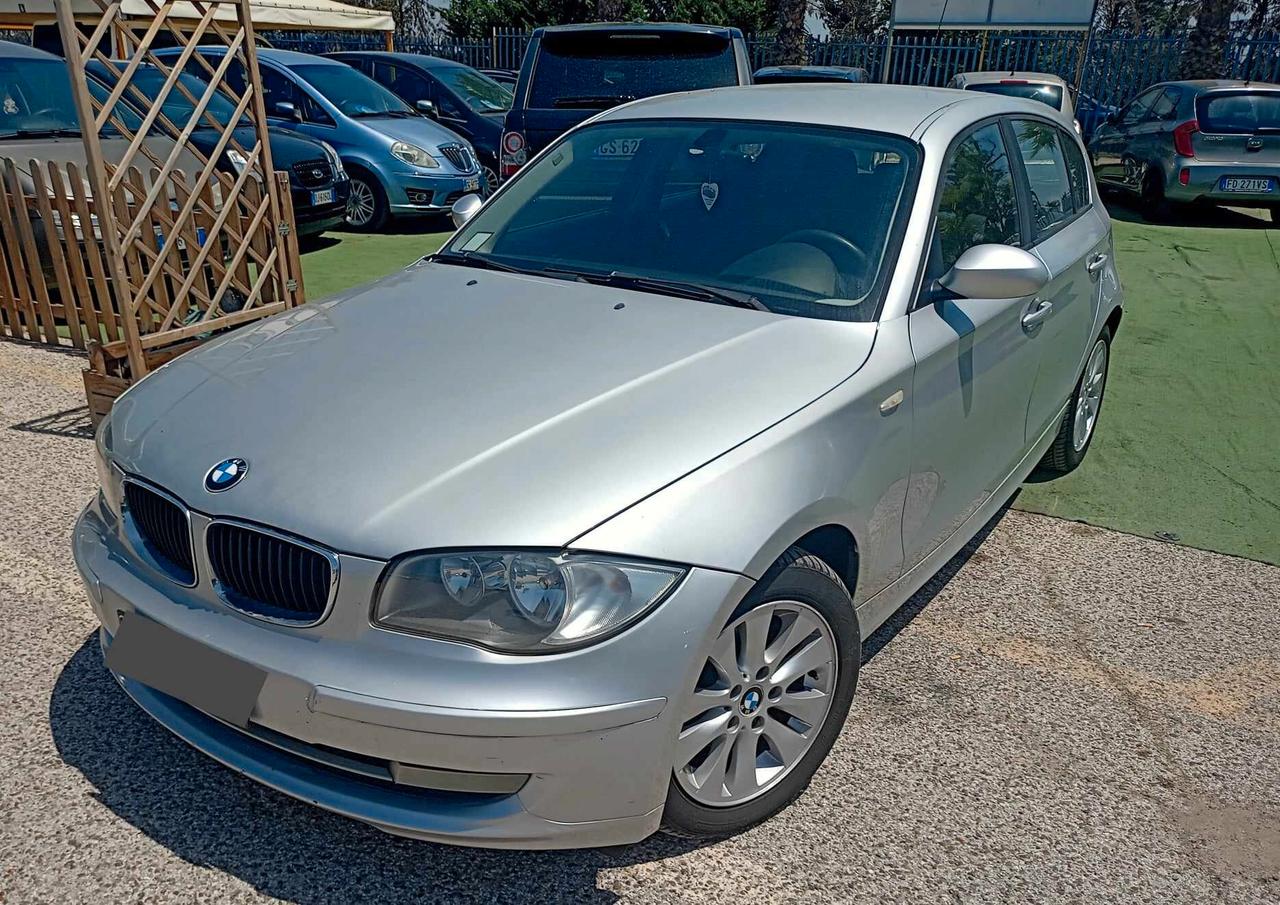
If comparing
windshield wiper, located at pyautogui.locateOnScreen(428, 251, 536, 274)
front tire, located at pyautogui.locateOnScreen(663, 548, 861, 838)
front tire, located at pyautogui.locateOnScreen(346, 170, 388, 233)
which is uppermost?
windshield wiper, located at pyautogui.locateOnScreen(428, 251, 536, 274)

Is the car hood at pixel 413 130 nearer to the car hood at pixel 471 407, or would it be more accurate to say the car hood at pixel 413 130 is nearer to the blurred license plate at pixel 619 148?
the blurred license plate at pixel 619 148

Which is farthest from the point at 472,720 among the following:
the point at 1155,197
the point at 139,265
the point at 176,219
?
the point at 1155,197

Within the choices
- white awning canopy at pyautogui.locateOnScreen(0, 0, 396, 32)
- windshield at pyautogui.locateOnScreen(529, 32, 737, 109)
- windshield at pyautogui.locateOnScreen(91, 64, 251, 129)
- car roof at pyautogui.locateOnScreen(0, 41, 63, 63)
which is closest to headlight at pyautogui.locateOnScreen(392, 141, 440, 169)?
windshield at pyautogui.locateOnScreen(91, 64, 251, 129)

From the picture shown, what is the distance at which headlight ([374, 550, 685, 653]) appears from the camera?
2041mm

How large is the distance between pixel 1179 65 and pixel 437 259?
65.0 ft

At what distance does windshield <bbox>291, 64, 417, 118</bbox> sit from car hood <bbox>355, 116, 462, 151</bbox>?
0.61 feet

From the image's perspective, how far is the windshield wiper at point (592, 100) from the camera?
7.21m

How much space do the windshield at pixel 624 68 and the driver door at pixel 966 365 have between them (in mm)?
3874

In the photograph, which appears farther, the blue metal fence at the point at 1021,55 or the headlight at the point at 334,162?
the blue metal fence at the point at 1021,55

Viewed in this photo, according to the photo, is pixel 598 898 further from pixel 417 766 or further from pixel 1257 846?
pixel 1257 846

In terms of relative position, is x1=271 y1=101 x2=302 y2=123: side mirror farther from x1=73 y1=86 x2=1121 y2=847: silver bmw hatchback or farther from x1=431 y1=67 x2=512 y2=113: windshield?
x1=73 y1=86 x2=1121 y2=847: silver bmw hatchback

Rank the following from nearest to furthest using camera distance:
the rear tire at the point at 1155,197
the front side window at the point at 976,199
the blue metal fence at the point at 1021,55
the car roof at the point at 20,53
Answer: the front side window at the point at 976,199, the car roof at the point at 20,53, the rear tire at the point at 1155,197, the blue metal fence at the point at 1021,55

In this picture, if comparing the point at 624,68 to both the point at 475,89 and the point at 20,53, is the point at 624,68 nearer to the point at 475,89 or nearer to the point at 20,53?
the point at 20,53

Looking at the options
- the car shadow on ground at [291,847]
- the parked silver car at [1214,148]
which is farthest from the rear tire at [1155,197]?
the car shadow on ground at [291,847]
